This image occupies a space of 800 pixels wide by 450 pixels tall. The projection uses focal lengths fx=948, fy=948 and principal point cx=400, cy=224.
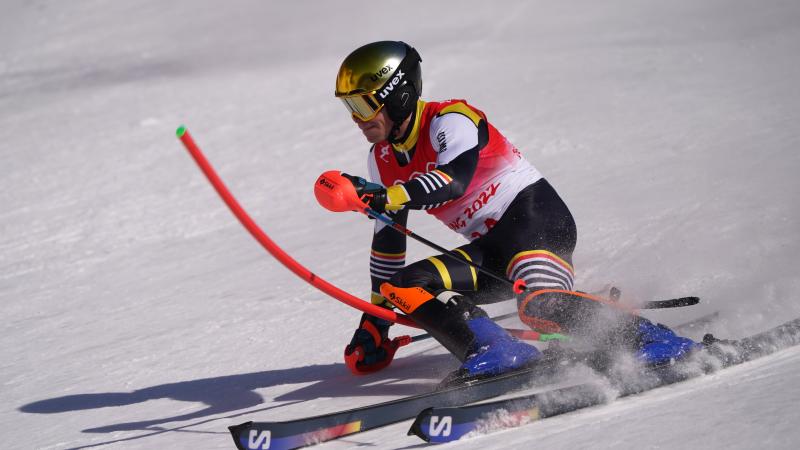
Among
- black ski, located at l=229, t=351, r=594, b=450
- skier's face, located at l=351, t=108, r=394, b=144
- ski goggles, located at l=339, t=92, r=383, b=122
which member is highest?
ski goggles, located at l=339, t=92, r=383, b=122

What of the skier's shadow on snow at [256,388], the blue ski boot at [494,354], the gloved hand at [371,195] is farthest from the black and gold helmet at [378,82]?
the skier's shadow on snow at [256,388]

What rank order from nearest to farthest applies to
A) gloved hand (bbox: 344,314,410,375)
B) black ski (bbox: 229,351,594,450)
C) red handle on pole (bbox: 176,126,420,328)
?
red handle on pole (bbox: 176,126,420,328), black ski (bbox: 229,351,594,450), gloved hand (bbox: 344,314,410,375)

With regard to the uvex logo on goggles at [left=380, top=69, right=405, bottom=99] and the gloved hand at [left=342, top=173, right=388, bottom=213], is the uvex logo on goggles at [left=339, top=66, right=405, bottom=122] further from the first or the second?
the gloved hand at [left=342, top=173, right=388, bottom=213]

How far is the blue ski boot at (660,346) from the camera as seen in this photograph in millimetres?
4074

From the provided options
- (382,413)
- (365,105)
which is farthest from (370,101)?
(382,413)

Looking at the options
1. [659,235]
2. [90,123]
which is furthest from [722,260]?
[90,123]

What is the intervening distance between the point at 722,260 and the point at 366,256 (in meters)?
2.88

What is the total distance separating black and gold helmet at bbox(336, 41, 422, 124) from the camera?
15.1 ft

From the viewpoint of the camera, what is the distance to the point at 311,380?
5254 millimetres

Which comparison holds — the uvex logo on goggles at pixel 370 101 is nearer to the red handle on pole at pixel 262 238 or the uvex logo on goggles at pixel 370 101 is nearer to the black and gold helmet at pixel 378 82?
the black and gold helmet at pixel 378 82

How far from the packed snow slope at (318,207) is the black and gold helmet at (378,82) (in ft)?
4.66

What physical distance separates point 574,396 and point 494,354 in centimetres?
49

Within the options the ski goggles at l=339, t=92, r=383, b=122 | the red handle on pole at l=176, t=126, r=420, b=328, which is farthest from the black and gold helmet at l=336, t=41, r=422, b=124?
the red handle on pole at l=176, t=126, r=420, b=328

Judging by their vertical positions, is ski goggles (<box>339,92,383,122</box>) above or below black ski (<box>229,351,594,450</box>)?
above
